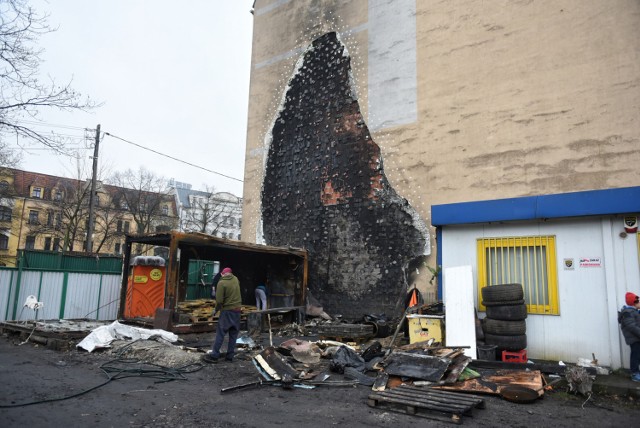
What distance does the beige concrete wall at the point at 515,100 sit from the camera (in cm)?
1144

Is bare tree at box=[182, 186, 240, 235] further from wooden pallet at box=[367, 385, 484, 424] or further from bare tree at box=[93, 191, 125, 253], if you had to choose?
wooden pallet at box=[367, 385, 484, 424]

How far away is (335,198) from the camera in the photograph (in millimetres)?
16375

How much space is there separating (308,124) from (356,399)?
504 inches

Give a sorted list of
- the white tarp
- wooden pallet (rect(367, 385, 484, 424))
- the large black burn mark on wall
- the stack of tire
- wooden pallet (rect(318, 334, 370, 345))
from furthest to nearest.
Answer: the large black burn mark on wall, wooden pallet (rect(318, 334, 370, 345)), the white tarp, the stack of tire, wooden pallet (rect(367, 385, 484, 424))

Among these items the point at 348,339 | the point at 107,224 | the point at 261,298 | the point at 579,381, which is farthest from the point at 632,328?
the point at 107,224

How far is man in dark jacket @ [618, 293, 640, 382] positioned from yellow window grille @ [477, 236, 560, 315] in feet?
4.99

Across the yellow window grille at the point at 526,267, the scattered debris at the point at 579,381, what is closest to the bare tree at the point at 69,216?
the yellow window grille at the point at 526,267

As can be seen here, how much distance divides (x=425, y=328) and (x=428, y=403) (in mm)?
4208

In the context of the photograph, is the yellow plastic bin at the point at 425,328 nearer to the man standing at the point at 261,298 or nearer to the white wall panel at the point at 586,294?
the white wall panel at the point at 586,294

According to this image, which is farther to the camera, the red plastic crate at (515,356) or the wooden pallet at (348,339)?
the wooden pallet at (348,339)

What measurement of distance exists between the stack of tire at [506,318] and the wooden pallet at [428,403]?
115 inches

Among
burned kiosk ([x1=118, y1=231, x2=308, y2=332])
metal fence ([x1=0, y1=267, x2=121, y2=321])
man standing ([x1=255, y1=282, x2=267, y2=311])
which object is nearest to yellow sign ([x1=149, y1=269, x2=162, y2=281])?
burned kiosk ([x1=118, y1=231, x2=308, y2=332])

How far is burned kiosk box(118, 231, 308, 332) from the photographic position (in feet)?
41.6

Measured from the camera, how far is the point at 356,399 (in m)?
6.69
